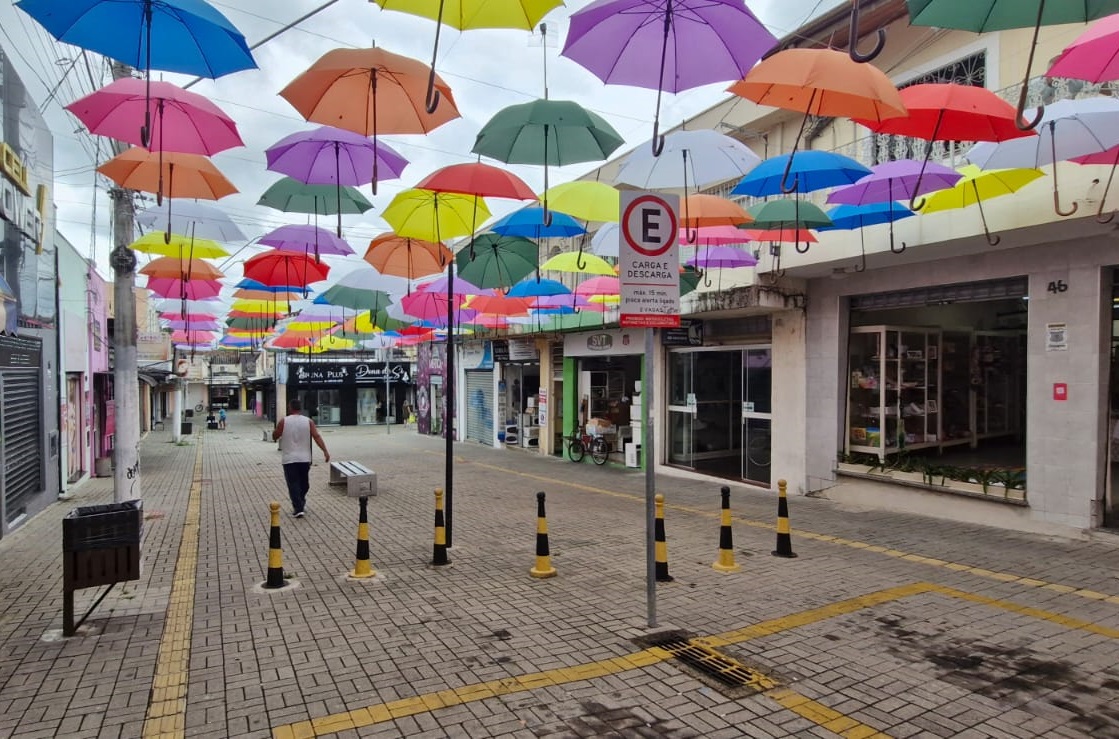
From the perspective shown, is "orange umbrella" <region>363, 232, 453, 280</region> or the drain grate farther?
"orange umbrella" <region>363, 232, 453, 280</region>

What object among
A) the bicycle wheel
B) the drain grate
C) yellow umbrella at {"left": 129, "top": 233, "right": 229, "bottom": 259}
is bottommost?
the bicycle wheel

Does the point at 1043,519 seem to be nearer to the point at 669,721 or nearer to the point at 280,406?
the point at 669,721

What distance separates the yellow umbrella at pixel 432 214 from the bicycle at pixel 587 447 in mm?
9162

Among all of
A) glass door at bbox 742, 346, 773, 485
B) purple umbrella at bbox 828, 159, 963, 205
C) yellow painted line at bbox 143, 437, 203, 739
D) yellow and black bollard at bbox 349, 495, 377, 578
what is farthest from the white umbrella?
yellow painted line at bbox 143, 437, 203, 739

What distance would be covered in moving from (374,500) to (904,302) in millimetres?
9816

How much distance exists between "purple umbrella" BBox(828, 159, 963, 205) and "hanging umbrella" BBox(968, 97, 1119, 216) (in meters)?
0.43

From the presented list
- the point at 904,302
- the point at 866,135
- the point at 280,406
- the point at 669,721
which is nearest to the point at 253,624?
the point at 669,721

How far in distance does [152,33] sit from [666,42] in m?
4.38

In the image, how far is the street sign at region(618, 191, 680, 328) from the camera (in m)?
5.00

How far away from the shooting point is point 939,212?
29.2ft

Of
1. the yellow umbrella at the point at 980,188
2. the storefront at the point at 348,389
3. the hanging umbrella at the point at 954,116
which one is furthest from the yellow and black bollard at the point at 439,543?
the storefront at the point at 348,389

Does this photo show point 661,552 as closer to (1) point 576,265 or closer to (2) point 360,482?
(1) point 576,265

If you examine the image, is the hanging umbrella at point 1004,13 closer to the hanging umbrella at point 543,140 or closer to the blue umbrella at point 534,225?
the hanging umbrella at point 543,140

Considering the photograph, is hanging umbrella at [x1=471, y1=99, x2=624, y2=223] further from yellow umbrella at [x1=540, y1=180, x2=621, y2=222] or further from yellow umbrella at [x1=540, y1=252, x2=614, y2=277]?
yellow umbrella at [x1=540, y1=252, x2=614, y2=277]
